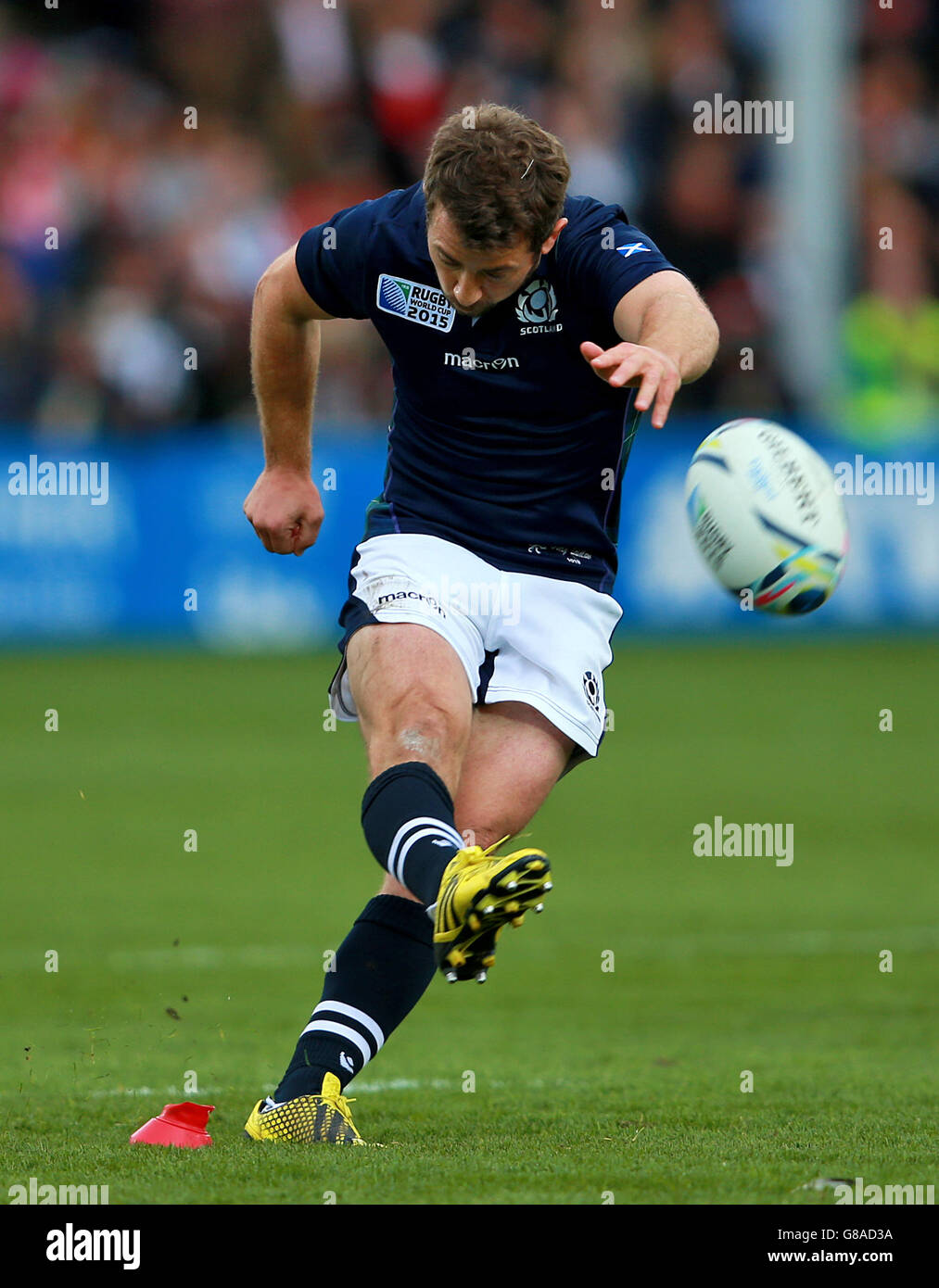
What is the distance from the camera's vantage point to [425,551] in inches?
210

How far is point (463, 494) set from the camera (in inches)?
214

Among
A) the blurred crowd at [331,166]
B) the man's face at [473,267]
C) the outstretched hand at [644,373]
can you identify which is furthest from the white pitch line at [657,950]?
the blurred crowd at [331,166]

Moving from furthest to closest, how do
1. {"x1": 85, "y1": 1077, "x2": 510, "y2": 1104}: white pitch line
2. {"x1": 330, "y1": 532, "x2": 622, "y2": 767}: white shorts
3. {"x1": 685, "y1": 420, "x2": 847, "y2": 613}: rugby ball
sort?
{"x1": 85, "y1": 1077, "x2": 510, "y2": 1104}: white pitch line, {"x1": 330, "y1": 532, "x2": 622, "y2": 767}: white shorts, {"x1": 685, "y1": 420, "x2": 847, "y2": 613}: rugby ball

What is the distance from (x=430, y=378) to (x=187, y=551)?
468 inches

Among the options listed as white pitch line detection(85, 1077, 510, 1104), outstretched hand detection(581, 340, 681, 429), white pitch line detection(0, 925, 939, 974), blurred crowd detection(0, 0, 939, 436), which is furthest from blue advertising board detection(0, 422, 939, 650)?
outstretched hand detection(581, 340, 681, 429)

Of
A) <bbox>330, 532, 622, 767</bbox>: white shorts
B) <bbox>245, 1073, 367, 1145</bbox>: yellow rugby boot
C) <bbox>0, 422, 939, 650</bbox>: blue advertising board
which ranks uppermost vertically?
<bbox>0, 422, 939, 650</bbox>: blue advertising board

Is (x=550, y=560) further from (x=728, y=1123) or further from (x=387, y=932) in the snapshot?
(x=728, y=1123)

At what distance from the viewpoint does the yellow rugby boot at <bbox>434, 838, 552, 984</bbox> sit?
425 cm

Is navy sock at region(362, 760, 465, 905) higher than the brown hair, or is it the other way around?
the brown hair

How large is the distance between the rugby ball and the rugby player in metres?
0.34

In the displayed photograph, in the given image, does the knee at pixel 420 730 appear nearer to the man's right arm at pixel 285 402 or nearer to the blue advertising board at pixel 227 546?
the man's right arm at pixel 285 402

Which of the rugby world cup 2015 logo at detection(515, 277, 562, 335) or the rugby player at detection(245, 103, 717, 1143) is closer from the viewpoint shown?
the rugby player at detection(245, 103, 717, 1143)

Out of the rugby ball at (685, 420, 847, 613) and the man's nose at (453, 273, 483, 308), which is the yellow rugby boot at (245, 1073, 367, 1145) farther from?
the man's nose at (453, 273, 483, 308)
